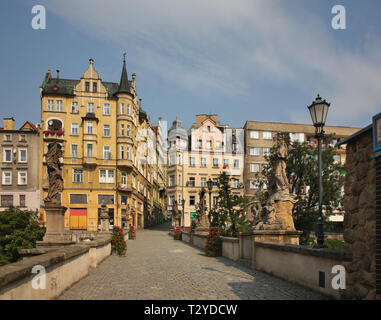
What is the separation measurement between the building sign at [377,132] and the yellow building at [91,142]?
44.8 meters

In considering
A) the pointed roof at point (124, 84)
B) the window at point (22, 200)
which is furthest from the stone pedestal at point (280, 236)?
the window at point (22, 200)

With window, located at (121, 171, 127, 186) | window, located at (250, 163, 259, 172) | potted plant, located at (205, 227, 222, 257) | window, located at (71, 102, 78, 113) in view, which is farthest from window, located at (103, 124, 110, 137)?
potted plant, located at (205, 227, 222, 257)

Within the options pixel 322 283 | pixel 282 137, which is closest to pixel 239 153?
pixel 282 137

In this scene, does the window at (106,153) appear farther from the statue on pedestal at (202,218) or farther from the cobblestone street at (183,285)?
the cobblestone street at (183,285)

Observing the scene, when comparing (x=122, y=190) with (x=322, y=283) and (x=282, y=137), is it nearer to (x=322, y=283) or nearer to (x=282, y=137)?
(x=282, y=137)

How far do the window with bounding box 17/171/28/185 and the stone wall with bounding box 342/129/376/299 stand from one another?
52113 mm

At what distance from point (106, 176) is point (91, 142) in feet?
17.4

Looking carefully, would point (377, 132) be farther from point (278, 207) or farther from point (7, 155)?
point (7, 155)

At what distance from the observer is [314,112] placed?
9594 millimetres

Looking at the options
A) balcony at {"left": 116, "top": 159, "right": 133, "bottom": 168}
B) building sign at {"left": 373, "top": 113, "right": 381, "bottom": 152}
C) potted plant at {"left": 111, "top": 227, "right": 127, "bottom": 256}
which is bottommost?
potted plant at {"left": 111, "top": 227, "right": 127, "bottom": 256}

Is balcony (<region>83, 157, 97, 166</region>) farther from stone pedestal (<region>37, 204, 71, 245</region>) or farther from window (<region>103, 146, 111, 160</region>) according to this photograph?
stone pedestal (<region>37, 204, 71, 245</region>)

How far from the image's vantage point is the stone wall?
5449mm

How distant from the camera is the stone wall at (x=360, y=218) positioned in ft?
17.9

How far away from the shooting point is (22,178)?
51.3 meters
